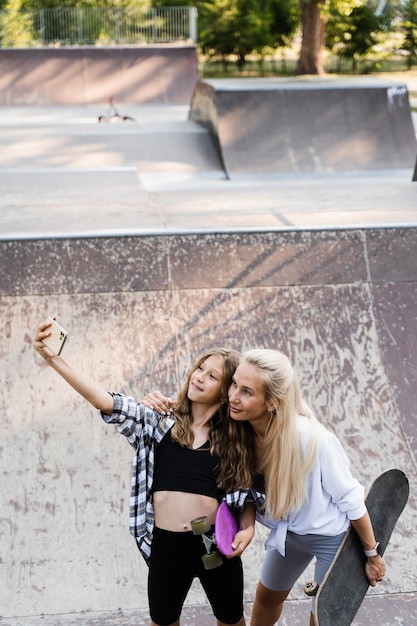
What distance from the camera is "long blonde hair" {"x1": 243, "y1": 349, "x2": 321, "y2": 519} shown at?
9.70 feet

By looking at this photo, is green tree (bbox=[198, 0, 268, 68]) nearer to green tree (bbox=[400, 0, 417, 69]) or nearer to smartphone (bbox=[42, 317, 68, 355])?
green tree (bbox=[400, 0, 417, 69])

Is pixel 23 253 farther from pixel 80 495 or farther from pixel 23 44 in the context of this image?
pixel 23 44

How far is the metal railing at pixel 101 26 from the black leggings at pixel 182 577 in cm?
2575

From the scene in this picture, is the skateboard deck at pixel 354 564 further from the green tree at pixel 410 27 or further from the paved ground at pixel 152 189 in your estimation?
the green tree at pixel 410 27

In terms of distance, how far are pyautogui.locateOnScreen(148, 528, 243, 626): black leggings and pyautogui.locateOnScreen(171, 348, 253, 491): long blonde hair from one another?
0.90 feet

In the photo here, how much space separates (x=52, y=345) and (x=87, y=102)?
20419 millimetres

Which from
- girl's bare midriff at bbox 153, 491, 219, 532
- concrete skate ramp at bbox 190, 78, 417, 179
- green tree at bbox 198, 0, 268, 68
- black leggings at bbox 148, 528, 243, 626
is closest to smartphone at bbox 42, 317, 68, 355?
girl's bare midriff at bbox 153, 491, 219, 532

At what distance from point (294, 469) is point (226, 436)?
0.99 feet

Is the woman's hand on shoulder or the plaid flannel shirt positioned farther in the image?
the woman's hand on shoulder

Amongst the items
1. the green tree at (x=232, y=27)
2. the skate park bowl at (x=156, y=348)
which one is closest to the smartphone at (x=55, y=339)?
the skate park bowl at (x=156, y=348)

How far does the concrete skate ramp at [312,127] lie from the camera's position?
40.6 ft

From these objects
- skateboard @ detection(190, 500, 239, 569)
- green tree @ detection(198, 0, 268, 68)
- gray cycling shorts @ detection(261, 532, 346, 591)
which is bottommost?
green tree @ detection(198, 0, 268, 68)

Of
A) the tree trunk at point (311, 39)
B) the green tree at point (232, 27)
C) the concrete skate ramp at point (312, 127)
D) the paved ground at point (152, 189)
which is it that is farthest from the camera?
the green tree at point (232, 27)

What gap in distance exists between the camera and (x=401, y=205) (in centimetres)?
859
